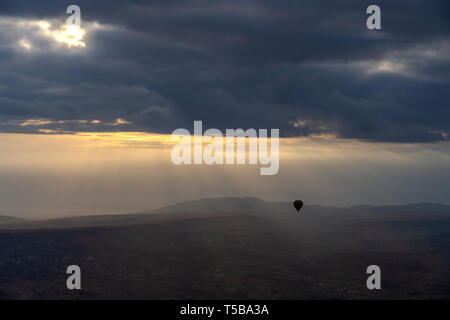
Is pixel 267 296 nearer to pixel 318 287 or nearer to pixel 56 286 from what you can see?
pixel 318 287
